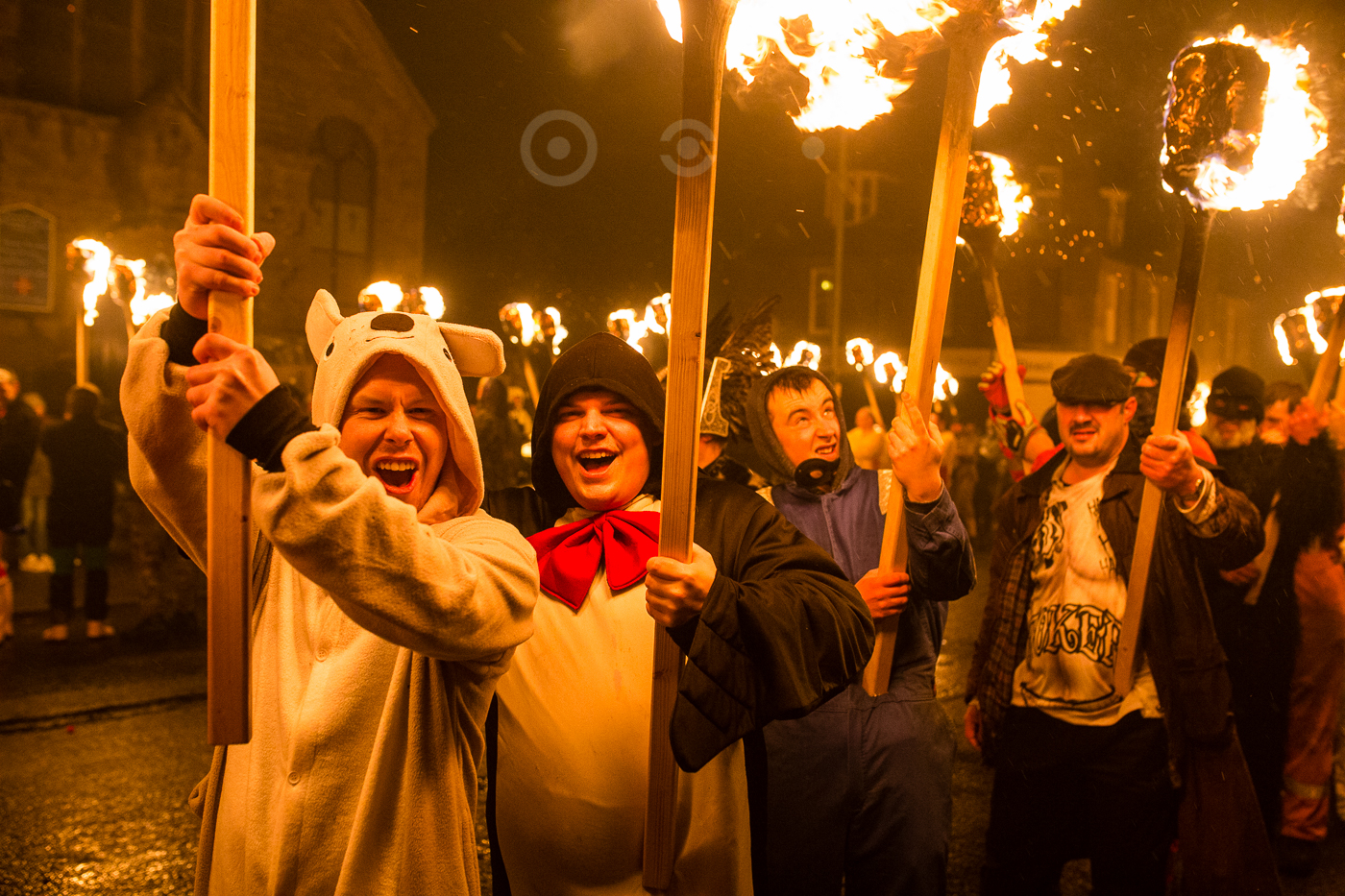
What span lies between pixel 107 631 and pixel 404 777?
28.6ft

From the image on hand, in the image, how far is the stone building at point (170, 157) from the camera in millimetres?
17141

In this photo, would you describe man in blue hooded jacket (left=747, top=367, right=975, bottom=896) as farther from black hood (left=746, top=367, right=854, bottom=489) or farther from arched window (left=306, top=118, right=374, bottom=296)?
arched window (left=306, top=118, right=374, bottom=296)

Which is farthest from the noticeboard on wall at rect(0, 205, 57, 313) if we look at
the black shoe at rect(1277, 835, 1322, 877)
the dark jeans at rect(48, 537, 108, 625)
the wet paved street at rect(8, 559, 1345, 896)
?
the black shoe at rect(1277, 835, 1322, 877)

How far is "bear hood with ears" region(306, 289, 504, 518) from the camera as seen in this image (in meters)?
1.94

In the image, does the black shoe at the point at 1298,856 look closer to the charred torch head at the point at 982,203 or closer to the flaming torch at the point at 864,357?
the charred torch head at the point at 982,203

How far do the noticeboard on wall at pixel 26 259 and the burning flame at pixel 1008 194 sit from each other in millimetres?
18330

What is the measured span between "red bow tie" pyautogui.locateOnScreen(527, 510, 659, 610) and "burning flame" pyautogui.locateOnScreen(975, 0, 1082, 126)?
5.15 ft

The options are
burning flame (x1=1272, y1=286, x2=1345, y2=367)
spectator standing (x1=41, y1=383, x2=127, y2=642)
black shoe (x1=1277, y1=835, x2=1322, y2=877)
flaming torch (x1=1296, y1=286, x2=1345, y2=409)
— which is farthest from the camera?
spectator standing (x1=41, y1=383, x2=127, y2=642)

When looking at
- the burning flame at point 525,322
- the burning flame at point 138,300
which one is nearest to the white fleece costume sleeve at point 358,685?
the burning flame at point 525,322

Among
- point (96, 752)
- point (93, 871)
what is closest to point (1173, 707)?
point (93, 871)

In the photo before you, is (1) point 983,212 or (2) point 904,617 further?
(1) point 983,212

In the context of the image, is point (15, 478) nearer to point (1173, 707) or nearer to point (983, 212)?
point (983, 212)

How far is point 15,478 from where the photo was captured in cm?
853

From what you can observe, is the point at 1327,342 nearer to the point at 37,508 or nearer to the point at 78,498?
the point at 78,498
